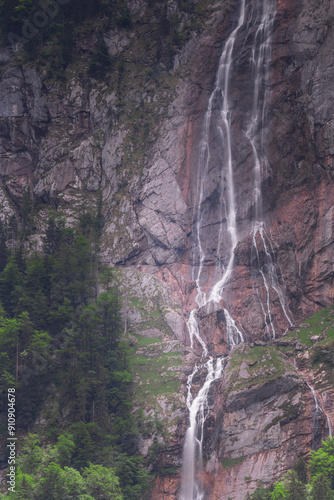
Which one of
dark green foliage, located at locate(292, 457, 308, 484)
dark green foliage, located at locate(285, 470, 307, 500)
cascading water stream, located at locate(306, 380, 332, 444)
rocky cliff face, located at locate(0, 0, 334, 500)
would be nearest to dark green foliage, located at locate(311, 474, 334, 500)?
dark green foliage, located at locate(285, 470, 307, 500)

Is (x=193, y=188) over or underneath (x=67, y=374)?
over

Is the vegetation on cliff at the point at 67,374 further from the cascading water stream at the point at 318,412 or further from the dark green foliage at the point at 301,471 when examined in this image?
the cascading water stream at the point at 318,412

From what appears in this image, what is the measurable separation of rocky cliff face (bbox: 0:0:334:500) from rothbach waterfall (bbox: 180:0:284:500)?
633 mm

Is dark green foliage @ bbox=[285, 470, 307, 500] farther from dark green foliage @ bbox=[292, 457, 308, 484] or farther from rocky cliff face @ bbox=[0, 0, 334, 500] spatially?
rocky cliff face @ bbox=[0, 0, 334, 500]

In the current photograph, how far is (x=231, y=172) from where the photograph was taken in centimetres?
7269

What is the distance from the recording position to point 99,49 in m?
82.6

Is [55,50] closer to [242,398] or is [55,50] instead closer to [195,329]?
[195,329]

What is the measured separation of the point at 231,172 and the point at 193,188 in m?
5.20

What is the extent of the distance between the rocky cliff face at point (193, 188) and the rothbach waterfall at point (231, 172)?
0.63 meters

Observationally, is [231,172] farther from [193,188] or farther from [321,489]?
[321,489]

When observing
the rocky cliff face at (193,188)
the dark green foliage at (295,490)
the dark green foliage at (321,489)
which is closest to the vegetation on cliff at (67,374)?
the rocky cliff face at (193,188)

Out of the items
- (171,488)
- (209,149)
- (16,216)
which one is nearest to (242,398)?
(171,488)

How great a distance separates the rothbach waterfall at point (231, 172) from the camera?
6456 centimetres

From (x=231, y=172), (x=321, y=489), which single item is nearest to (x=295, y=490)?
(x=321, y=489)
